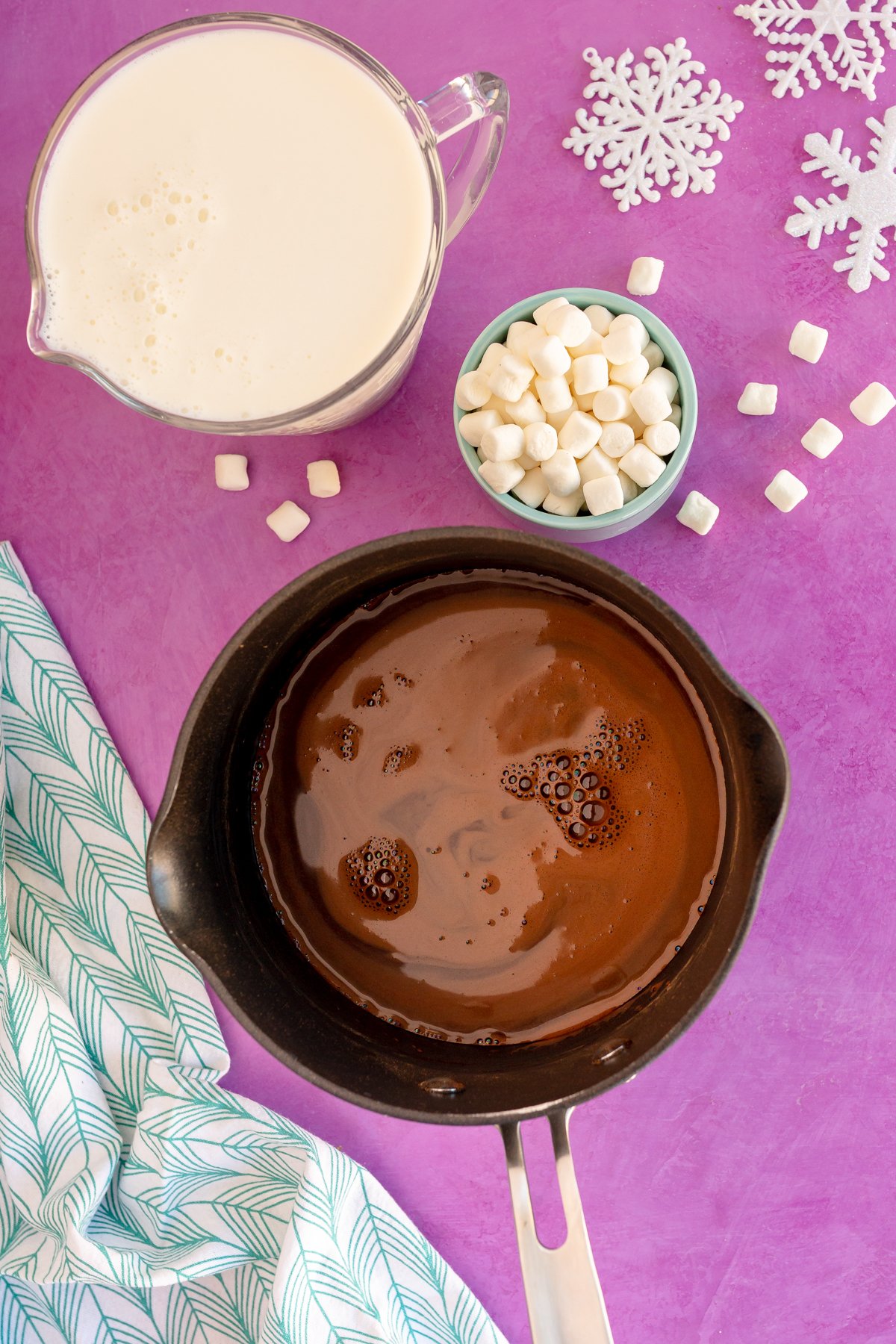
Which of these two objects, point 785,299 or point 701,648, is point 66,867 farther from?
point 785,299

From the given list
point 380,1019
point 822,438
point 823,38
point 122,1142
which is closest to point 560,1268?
point 380,1019

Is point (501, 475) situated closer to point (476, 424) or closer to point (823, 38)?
point (476, 424)

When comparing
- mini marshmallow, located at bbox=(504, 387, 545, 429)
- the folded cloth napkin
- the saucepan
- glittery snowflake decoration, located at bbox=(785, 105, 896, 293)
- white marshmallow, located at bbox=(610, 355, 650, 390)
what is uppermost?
glittery snowflake decoration, located at bbox=(785, 105, 896, 293)

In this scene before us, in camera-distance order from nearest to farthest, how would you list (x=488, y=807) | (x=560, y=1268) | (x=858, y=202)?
1. (x=560, y=1268)
2. (x=488, y=807)
3. (x=858, y=202)

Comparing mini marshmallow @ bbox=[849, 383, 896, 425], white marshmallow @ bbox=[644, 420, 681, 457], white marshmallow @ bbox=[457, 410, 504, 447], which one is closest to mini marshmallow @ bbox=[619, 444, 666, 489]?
white marshmallow @ bbox=[644, 420, 681, 457]

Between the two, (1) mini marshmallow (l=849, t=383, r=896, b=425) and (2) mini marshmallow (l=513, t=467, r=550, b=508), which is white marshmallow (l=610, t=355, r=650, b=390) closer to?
(2) mini marshmallow (l=513, t=467, r=550, b=508)

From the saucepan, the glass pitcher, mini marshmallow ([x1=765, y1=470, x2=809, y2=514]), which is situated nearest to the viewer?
the saucepan

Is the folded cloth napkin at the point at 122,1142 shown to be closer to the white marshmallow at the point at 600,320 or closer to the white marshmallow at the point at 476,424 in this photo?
the white marshmallow at the point at 476,424
